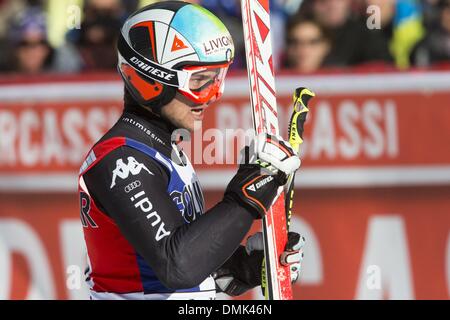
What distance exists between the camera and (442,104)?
22.3 ft

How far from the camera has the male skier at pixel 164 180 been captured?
362 centimetres

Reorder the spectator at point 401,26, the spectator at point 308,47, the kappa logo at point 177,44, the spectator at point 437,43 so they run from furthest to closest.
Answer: the spectator at point 401,26 → the spectator at point 437,43 → the spectator at point 308,47 → the kappa logo at point 177,44

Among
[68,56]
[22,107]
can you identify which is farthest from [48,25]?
[22,107]

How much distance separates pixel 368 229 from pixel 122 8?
115 inches

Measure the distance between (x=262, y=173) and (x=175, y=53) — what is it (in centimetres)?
60

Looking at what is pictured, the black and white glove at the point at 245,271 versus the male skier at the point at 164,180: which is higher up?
the male skier at the point at 164,180

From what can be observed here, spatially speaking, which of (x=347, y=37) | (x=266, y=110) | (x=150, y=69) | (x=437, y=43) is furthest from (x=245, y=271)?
(x=437, y=43)

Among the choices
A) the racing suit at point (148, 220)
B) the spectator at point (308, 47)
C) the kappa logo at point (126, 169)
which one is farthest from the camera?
the spectator at point (308, 47)

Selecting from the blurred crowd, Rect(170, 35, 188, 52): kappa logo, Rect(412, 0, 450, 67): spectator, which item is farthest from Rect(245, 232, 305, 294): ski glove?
Rect(412, 0, 450, 67): spectator

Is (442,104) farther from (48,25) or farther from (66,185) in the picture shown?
(48,25)

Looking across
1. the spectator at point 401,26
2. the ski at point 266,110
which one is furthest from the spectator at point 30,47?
the ski at point 266,110

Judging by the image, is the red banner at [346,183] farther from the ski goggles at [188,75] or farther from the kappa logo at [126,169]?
the kappa logo at [126,169]
